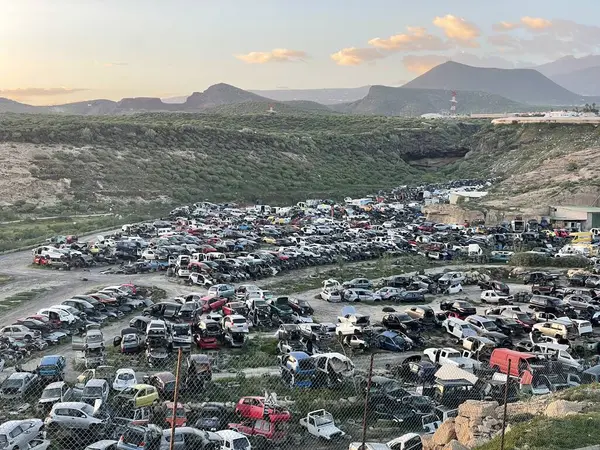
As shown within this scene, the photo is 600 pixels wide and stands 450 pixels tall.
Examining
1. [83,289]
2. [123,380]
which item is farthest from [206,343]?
[83,289]

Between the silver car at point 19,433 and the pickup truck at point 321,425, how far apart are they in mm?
5738

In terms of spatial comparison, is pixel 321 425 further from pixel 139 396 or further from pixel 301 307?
pixel 301 307

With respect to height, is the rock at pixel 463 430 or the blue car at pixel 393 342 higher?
the rock at pixel 463 430

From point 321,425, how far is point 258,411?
1475 millimetres

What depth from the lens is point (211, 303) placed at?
26766 millimetres

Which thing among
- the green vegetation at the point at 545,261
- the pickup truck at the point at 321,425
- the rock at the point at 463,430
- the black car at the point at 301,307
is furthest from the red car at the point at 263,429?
the green vegetation at the point at 545,261

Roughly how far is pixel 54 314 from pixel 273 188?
5311 centimetres

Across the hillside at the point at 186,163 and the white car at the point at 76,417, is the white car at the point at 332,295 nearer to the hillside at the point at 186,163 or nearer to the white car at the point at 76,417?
the white car at the point at 76,417

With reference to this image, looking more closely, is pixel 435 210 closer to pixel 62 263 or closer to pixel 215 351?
pixel 62 263

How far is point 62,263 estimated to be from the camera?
120ft

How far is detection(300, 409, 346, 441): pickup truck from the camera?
13.8m

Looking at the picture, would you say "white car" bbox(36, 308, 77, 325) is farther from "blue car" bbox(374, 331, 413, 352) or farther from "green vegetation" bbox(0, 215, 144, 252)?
"green vegetation" bbox(0, 215, 144, 252)

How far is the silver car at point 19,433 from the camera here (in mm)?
12531

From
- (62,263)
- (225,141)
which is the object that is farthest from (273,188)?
(62,263)
